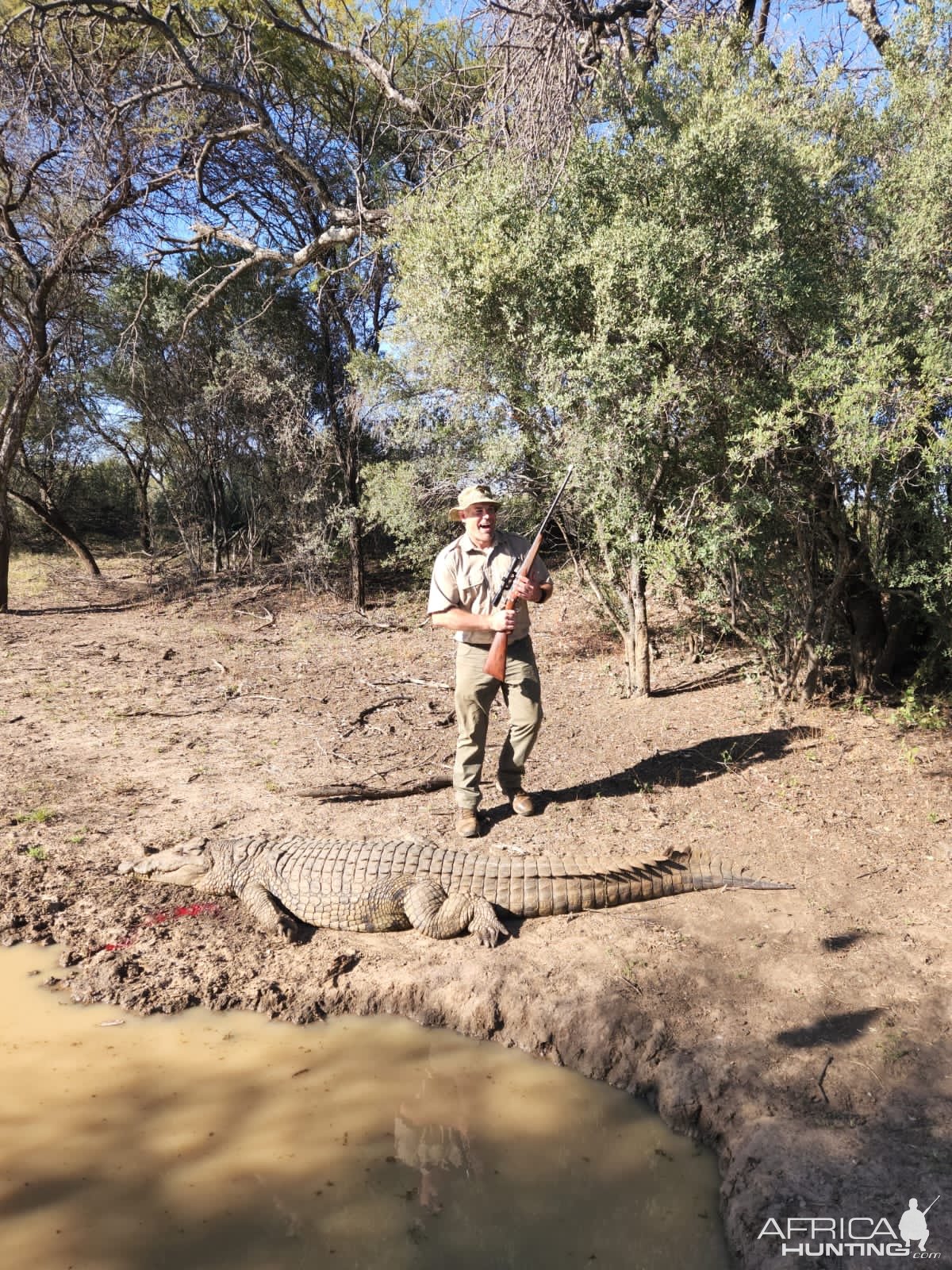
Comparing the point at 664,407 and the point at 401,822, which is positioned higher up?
the point at 664,407

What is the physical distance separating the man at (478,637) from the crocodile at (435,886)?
66 centimetres

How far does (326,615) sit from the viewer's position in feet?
40.2

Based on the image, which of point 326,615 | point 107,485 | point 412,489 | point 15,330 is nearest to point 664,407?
point 412,489

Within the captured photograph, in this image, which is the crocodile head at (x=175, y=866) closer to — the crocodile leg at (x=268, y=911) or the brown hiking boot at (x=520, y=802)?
the crocodile leg at (x=268, y=911)

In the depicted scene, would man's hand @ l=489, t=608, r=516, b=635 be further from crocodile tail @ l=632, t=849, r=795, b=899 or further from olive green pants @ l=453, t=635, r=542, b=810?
crocodile tail @ l=632, t=849, r=795, b=899

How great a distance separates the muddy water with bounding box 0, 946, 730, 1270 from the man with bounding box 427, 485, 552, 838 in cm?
172

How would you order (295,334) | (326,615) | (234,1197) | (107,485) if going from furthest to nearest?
(107,485) < (295,334) < (326,615) < (234,1197)

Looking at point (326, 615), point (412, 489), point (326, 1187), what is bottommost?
point (326, 1187)

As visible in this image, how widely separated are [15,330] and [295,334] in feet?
13.8

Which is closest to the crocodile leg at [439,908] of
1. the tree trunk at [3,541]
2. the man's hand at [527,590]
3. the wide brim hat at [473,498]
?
the man's hand at [527,590]

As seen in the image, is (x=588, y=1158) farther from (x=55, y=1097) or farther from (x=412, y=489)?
(x=412, y=489)

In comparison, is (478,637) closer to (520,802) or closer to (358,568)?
(520,802)

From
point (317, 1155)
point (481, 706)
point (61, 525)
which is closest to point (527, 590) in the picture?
point (481, 706)

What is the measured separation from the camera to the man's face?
5.07 metres
